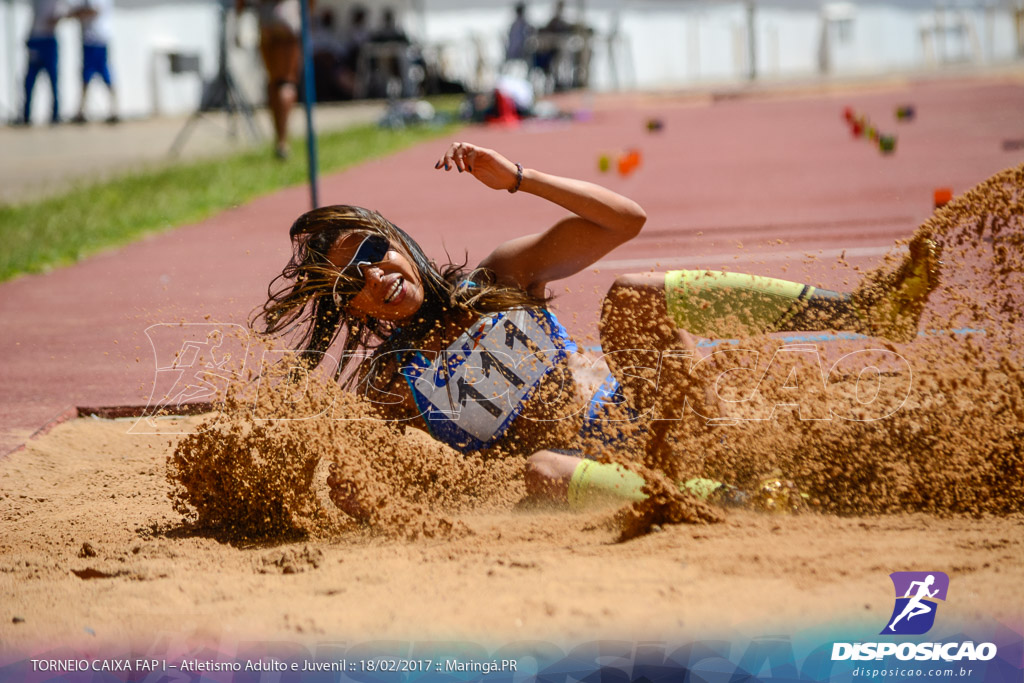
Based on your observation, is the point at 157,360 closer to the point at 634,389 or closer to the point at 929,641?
the point at 634,389

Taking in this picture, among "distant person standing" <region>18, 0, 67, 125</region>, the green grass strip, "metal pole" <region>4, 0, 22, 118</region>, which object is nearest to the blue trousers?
"distant person standing" <region>18, 0, 67, 125</region>

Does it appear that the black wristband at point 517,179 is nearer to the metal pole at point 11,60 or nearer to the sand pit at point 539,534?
the sand pit at point 539,534

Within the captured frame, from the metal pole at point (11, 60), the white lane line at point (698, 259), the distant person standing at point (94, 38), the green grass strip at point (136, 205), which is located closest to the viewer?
the white lane line at point (698, 259)

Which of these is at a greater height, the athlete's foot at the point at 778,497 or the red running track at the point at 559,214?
the red running track at the point at 559,214

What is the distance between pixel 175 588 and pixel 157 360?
1.58 meters

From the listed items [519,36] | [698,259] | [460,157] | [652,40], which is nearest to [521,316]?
[460,157]

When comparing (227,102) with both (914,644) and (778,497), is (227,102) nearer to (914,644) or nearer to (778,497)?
(778,497)

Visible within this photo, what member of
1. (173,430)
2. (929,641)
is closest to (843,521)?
(929,641)

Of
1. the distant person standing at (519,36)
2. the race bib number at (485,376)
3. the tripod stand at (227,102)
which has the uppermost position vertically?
the distant person standing at (519,36)

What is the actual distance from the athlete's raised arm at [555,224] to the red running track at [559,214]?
1.38 ft

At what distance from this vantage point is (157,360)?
4.12 m

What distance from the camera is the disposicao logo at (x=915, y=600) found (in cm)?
230

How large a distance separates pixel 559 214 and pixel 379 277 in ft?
16.7

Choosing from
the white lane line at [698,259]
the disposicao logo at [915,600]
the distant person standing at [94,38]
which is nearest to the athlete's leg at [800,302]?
the disposicao logo at [915,600]
